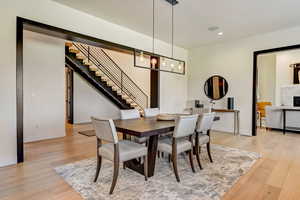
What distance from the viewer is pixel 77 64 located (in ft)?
19.0

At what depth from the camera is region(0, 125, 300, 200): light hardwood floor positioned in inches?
81.9

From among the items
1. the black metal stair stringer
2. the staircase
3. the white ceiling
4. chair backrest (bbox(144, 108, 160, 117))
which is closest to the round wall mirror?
the white ceiling

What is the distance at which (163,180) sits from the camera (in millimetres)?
2428

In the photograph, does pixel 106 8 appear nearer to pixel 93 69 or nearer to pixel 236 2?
pixel 236 2

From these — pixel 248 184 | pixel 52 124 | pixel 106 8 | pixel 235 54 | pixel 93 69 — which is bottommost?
pixel 248 184

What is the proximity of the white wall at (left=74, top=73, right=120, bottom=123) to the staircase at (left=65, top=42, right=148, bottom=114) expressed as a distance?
103 centimetres

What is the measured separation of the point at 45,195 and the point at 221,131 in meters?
5.23

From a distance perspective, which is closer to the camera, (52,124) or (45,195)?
(45,195)

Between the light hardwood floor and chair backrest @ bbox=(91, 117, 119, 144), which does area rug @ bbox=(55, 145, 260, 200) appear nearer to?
the light hardwood floor

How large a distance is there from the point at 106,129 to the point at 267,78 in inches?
365

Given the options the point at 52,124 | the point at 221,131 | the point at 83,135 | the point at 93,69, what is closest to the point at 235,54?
the point at 221,131

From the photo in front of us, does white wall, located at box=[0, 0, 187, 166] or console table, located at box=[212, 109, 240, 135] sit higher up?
white wall, located at box=[0, 0, 187, 166]

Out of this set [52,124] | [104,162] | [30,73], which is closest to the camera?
[104,162]

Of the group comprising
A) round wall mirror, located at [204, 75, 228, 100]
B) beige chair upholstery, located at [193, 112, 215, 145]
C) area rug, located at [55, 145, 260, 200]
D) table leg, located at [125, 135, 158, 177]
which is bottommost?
area rug, located at [55, 145, 260, 200]
